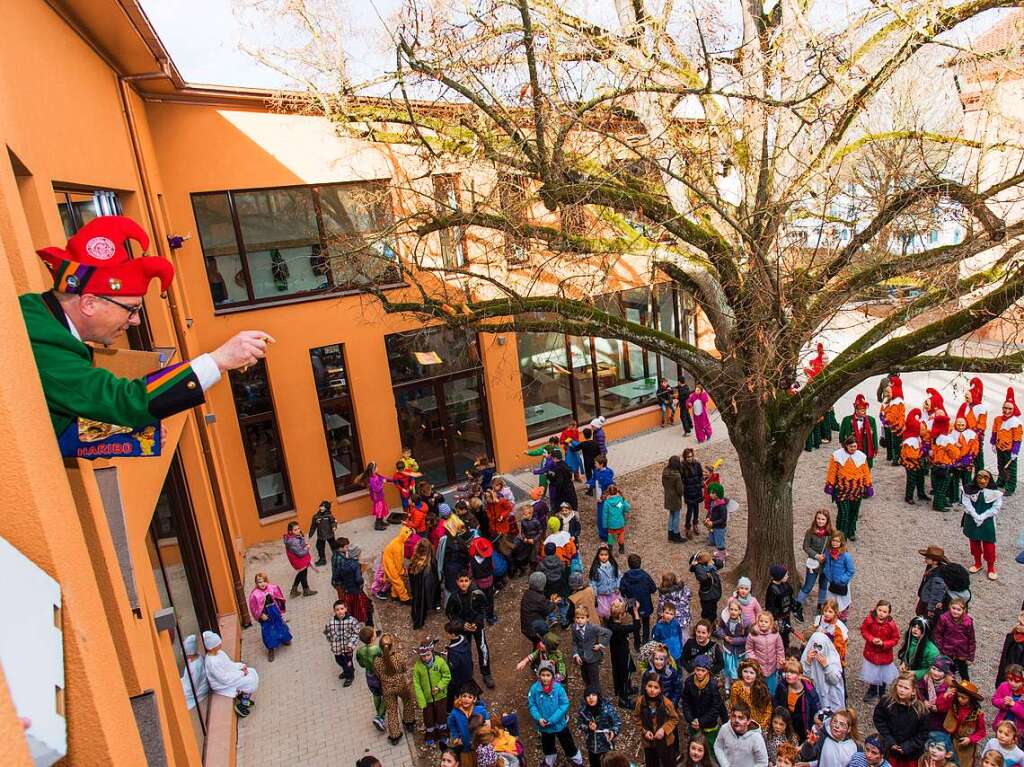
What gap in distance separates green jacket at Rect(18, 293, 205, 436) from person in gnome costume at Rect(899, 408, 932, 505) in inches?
513

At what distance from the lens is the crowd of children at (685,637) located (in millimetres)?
6352

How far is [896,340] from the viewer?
8180 millimetres

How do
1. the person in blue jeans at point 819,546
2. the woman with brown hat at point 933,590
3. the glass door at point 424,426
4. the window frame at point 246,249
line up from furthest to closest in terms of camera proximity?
1. the glass door at point 424,426
2. the window frame at point 246,249
3. the person in blue jeans at point 819,546
4. the woman with brown hat at point 933,590

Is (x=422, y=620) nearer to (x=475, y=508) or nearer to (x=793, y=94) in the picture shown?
(x=475, y=508)

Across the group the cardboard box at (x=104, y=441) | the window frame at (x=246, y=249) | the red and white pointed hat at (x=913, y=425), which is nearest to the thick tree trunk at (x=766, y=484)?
the red and white pointed hat at (x=913, y=425)

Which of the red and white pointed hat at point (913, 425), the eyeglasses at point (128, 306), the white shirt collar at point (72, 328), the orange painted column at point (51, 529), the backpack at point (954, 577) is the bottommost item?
the backpack at point (954, 577)

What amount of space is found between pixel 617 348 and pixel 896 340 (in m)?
10.5

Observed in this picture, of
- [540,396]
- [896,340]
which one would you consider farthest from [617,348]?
[896,340]

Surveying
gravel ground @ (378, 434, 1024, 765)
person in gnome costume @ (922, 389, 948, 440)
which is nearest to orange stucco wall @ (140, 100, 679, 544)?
gravel ground @ (378, 434, 1024, 765)

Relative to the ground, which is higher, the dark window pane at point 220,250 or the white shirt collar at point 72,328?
the dark window pane at point 220,250

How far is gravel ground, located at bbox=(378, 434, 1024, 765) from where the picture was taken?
8711 mm

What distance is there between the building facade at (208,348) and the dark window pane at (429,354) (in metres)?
0.05

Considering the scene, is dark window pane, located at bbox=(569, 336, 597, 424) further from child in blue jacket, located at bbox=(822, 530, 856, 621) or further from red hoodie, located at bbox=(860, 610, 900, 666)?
red hoodie, located at bbox=(860, 610, 900, 666)

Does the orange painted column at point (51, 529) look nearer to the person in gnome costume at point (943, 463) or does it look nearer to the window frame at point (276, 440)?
→ the window frame at point (276, 440)
